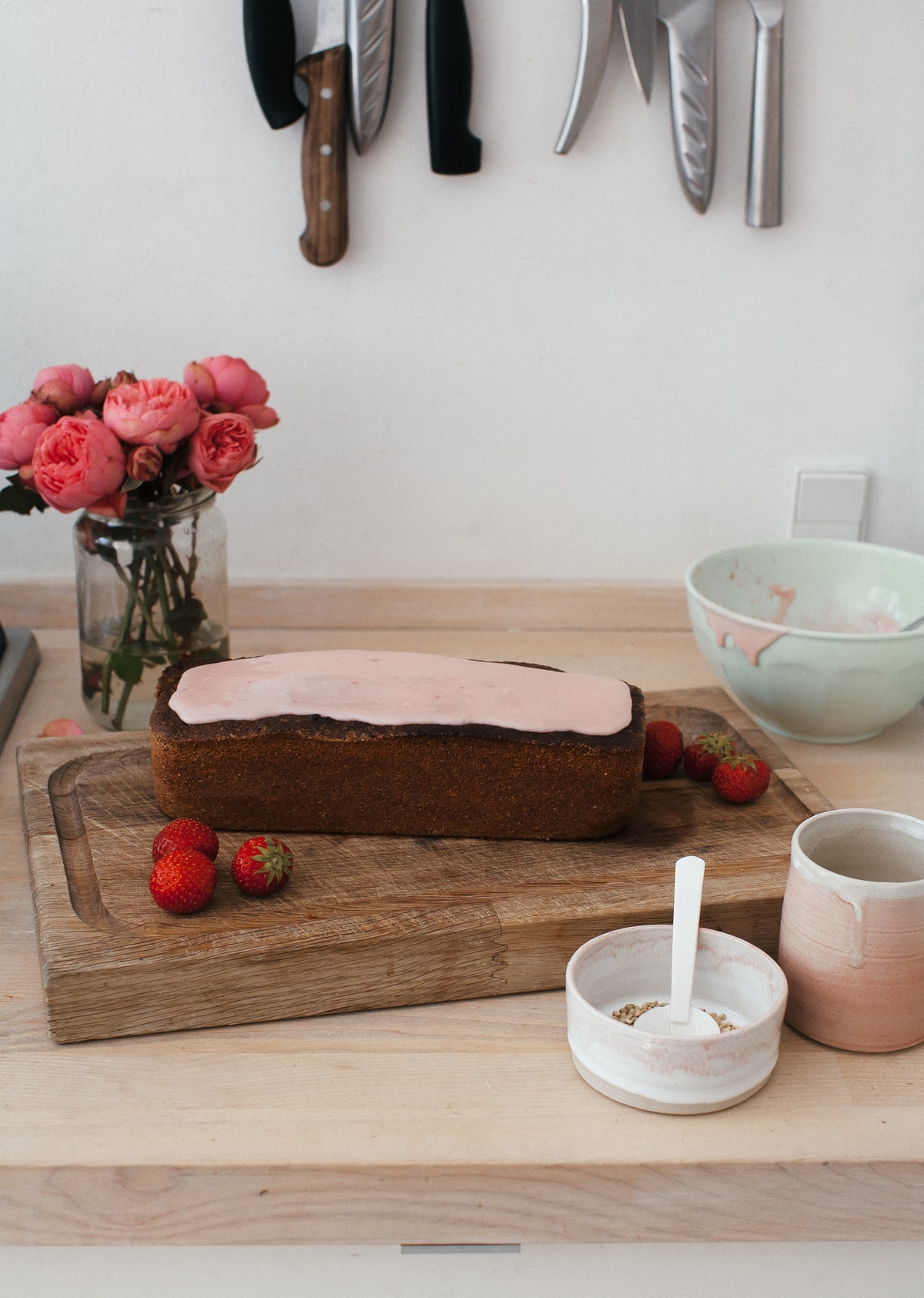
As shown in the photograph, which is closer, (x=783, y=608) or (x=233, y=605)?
(x=783, y=608)

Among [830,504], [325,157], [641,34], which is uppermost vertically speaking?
[641,34]

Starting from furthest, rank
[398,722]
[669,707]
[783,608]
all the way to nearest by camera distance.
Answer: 1. [783,608]
2. [669,707]
3. [398,722]

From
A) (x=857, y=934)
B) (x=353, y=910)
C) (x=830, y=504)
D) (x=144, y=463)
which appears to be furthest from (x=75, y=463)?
→ (x=830, y=504)

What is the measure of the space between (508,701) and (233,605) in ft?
1.75

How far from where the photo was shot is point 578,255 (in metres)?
1.22

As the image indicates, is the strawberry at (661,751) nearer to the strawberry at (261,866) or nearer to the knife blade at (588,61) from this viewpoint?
the strawberry at (261,866)

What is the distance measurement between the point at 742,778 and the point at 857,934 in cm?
24

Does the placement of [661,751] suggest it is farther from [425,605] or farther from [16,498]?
[16,498]

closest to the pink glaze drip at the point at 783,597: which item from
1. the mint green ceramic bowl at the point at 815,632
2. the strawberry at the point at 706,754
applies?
the mint green ceramic bowl at the point at 815,632

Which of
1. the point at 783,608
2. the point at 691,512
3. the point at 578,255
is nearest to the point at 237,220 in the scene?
the point at 578,255

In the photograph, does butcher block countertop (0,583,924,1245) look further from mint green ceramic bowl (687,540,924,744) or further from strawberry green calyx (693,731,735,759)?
mint green ceramic bowl (687,540,924,744)

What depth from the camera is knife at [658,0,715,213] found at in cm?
112

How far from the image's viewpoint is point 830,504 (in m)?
1.31

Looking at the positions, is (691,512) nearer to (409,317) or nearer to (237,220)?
(409,317)
